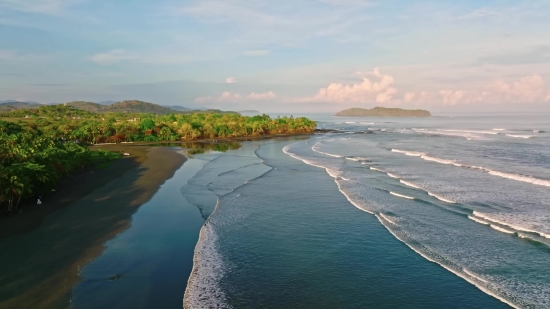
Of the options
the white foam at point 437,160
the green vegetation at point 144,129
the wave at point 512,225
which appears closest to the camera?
the wave at point 512,225

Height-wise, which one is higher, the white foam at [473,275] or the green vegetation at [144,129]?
the green vegetation at [144,129]

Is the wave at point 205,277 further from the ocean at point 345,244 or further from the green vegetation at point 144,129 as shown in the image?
the green vegetation at point 144,129

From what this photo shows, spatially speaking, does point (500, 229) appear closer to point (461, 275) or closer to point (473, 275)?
point (473, 275)

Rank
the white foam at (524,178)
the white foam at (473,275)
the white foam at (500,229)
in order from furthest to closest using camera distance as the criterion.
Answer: the white foam at (524,178) < the white foam at (500,229) < the white foam at (473,275)

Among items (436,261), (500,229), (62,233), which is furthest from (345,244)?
(62,233)

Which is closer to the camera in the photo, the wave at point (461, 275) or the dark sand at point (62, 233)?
the wave at point (461, 275)

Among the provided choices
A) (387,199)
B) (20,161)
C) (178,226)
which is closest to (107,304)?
(178,226)

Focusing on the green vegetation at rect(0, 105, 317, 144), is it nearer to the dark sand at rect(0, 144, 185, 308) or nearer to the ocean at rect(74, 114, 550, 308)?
the dark sand at rect(0, 144, 185, 308)

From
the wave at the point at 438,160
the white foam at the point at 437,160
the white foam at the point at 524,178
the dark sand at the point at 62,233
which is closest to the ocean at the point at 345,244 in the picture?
the white foam at the point at 524,178
